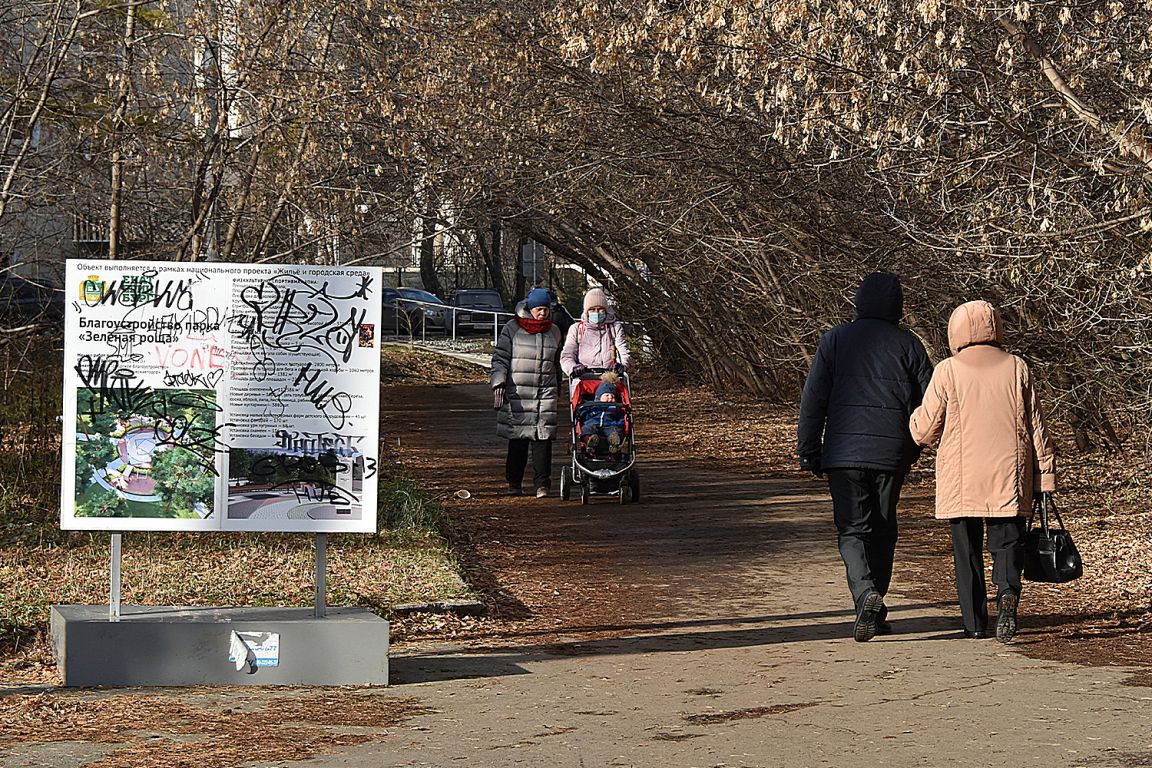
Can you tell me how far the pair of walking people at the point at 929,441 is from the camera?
8219 mm

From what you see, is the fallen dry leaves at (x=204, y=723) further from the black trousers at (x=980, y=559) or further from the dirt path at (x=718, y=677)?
the black trousers at (x=980, y=559)

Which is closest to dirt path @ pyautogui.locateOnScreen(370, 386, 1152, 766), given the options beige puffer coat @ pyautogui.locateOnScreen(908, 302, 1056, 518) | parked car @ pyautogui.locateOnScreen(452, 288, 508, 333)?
beige puffer coat @ pyautogui.locateOnScreen(908, 302, 1056, 518)

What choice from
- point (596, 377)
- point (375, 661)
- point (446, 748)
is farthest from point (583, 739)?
point (596, 377)

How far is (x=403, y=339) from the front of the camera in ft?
132

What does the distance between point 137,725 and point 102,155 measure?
8.26 metres

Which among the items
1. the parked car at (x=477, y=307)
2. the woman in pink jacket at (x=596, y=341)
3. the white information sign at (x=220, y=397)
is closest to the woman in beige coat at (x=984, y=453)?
the white information sign at (x=220, y=397)

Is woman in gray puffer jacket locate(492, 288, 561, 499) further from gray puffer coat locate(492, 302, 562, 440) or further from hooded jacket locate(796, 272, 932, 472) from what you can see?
hooded jacket locate(796, 272, 932, 472)

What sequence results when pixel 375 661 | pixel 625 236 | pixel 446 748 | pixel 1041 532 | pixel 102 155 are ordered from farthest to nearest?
pixel 625 236 → pixel 102 155 → pixel 1041 532 → pixel 375 661 → pixel 446 748

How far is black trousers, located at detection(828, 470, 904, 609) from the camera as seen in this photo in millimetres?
8406

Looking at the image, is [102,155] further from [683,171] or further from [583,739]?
[583,739]

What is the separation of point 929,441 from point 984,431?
0.95ft

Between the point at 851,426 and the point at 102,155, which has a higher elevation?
the point at 102,155

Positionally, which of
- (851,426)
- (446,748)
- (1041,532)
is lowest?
(446,748)

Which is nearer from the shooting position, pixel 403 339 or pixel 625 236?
pixel 625 236
